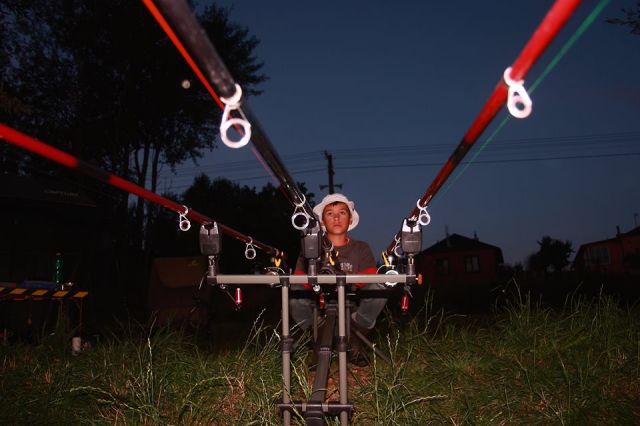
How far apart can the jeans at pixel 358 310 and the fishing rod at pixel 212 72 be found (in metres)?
2.58

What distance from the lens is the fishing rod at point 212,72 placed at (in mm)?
1326

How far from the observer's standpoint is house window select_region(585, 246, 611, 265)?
51.6 m

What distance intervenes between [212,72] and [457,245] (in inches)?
1781

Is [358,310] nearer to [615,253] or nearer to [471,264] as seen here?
[471,264]

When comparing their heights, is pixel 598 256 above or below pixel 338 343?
above

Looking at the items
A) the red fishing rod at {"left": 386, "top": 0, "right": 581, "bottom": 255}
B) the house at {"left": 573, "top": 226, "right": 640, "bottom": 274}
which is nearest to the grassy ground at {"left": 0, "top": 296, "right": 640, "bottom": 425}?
the red fishing rod at {"left": 386, "top": 0, "right": 581, "bottom": 255}

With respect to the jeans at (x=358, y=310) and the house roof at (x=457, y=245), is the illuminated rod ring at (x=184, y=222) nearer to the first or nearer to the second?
the jeans at (x=358, y=310)

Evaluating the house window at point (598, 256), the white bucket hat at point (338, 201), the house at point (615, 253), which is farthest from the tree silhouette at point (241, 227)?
the house window at point (598, 256)

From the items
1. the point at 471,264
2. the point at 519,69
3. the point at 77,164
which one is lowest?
the point at 471,264

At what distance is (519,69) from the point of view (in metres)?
1.52

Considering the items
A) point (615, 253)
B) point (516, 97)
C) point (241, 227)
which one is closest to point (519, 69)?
point (516, 97)

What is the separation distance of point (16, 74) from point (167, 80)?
17.8 feet

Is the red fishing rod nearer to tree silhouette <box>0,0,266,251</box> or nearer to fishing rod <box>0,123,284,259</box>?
fishing rod <box>0,123,284,259</box>

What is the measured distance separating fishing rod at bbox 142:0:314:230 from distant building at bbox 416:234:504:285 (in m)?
39.7
